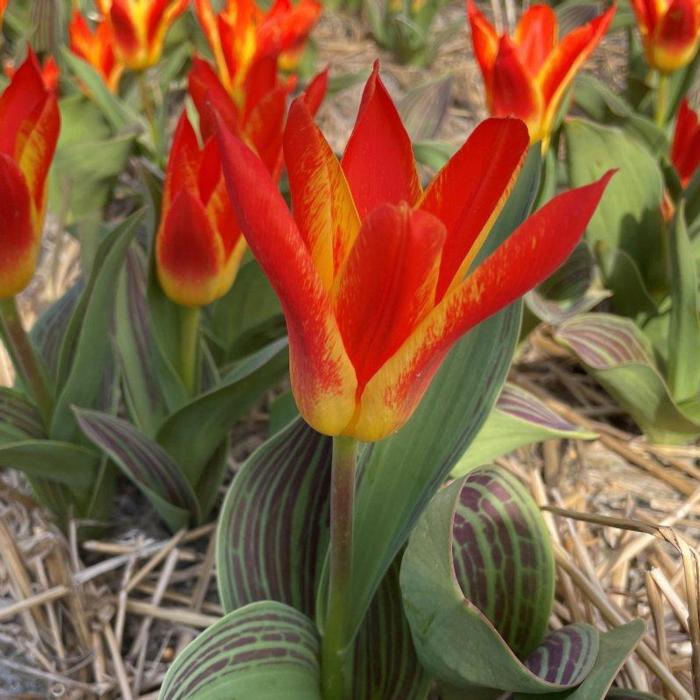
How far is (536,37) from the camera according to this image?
102 cm

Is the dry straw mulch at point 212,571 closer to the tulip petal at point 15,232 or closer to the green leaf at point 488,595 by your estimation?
the green leaf at point 488,595

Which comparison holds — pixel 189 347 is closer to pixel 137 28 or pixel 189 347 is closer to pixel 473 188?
pixel 473 188

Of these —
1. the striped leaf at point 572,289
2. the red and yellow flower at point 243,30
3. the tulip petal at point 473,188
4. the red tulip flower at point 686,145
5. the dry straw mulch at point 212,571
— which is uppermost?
the red and yellow flower at point 243,30

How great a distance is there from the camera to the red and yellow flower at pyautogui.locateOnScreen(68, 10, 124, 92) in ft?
4.49

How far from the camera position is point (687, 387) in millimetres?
1044

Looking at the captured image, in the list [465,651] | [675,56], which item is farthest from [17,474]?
[675,56]

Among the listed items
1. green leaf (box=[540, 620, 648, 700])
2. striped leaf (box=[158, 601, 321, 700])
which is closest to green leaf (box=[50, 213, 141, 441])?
striped leaf (box=[158, 601, 321, 700])

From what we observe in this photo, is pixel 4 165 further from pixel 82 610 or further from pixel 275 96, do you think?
pixel 82 610

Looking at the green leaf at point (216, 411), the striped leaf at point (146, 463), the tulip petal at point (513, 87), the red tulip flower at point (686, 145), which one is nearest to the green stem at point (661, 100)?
the red tulip flower at point (686, 145)

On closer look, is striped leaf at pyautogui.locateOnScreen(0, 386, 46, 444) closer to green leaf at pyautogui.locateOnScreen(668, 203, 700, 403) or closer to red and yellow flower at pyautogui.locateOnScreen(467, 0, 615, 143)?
red and yellow flower at pyautogui.locateOnScreen(467, 0, 615, 143)

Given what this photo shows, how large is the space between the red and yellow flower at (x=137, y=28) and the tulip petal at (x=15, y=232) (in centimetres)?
72

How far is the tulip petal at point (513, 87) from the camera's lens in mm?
950

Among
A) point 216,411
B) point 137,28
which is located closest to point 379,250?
point 216,411

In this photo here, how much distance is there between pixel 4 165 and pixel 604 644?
54 cm
